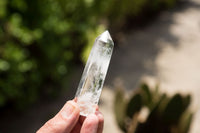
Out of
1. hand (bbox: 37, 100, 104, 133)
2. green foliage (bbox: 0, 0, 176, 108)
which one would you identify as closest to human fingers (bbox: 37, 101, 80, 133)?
hand (bbox: 37, 100, 104, 133)

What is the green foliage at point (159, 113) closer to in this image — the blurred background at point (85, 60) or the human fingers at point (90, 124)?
the blurred background at point (85, 60)

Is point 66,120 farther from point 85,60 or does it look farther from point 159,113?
point 85,60

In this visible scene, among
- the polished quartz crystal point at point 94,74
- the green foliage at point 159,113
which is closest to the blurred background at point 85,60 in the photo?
the green foliage at point 159,113

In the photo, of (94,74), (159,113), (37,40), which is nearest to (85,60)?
(37,40)

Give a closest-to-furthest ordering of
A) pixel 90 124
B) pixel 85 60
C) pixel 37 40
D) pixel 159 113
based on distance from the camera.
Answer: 1. pixel 90 124
2. pixel 159 113
3. pixel 37 40
4. pixel 85 60

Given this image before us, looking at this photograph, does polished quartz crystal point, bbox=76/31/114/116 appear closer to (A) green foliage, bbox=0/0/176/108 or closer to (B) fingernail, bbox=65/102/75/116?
(B) fingernail, bbox=65/102/75/116

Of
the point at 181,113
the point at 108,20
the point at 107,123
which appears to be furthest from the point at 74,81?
the point at 181,113
